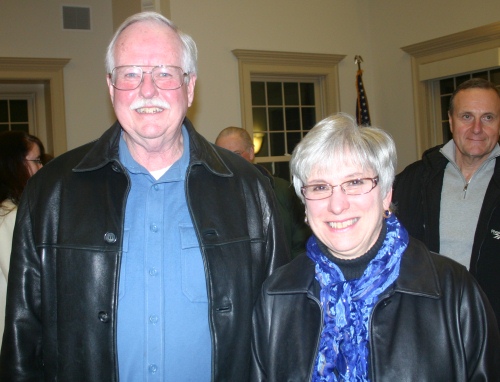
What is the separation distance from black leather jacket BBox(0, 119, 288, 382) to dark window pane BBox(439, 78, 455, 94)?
5560 mm

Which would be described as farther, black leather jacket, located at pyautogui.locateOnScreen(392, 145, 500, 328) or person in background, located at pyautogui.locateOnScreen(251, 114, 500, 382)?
black leather jacket, located at pyautogui.locateOnScreen(392, 145, 500, 328)

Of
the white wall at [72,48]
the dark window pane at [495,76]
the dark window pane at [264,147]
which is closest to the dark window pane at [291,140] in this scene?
the dark window pane at [264,147]

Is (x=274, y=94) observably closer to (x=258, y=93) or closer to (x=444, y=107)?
(x=258, y=93)

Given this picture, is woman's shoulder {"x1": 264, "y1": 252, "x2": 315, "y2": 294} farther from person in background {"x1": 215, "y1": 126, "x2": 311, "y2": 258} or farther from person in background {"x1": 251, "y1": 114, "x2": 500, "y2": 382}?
person in background {"x1": 215, "y1": 126, "x2": 311, "y2": 258}

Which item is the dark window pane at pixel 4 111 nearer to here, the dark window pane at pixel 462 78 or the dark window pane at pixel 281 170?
the dark window pane at pixel 281 170

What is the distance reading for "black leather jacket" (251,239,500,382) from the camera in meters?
1.52

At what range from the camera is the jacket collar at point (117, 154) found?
1.78m

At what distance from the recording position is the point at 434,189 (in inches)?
118

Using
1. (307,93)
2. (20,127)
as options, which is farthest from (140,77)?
(20,127)

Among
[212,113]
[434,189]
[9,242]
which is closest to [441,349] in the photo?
[434,189]

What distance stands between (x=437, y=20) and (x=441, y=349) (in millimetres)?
5712

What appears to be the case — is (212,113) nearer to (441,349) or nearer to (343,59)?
(343,59)

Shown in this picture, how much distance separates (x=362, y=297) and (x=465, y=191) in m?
1.58

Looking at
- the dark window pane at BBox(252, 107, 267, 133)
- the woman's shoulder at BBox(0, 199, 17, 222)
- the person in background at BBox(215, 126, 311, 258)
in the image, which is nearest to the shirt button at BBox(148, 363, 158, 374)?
the woman's shoulder at BBox(0, 199, 17, 222)
